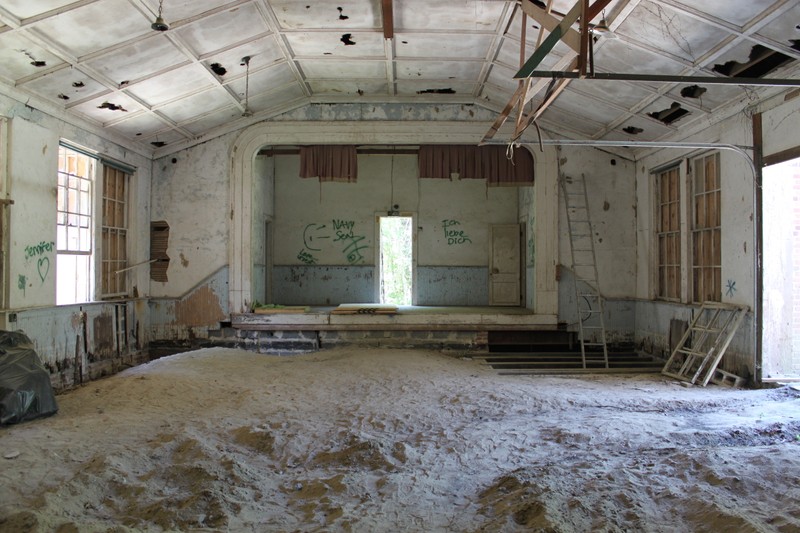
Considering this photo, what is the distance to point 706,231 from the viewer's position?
768 centimetres

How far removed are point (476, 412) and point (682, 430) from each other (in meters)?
1.96

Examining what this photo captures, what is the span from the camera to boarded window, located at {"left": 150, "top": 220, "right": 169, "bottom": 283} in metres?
9.59

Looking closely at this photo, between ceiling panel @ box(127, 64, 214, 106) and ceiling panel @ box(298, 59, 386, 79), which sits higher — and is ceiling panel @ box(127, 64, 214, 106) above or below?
below

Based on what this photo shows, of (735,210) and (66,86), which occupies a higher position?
(66,86)

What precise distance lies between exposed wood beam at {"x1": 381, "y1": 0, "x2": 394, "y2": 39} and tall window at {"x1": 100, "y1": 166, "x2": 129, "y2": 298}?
484 centimetres

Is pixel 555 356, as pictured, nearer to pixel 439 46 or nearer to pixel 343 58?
pixel 439 46

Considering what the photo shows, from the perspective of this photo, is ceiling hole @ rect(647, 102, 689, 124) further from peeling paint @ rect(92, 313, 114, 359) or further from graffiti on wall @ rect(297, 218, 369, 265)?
peeling paint @ rect(92, 313, 114, 359)

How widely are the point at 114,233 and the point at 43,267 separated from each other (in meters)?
2.14

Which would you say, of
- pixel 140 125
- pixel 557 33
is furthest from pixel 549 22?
pixel 140 125

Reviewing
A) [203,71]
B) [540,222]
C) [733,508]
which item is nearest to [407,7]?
[203,71]

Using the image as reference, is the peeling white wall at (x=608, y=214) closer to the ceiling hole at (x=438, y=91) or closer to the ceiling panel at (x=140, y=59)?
the ceiling hole at (x=438, y=91)

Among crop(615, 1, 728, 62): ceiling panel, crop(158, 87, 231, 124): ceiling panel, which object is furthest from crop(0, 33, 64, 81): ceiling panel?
crop(615, 1, 728, 62): ceiling panel

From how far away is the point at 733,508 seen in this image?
122 inches

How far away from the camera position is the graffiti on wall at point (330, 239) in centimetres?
1225
